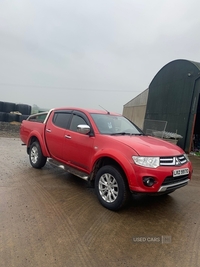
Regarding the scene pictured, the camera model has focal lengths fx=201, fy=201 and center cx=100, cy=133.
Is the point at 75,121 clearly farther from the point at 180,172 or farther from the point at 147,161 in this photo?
the point at 180,172

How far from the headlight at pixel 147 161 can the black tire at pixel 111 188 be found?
402 mm

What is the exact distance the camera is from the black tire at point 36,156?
17.7ft

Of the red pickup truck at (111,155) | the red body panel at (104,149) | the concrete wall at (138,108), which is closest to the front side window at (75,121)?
the red pickup truck at (111,155)

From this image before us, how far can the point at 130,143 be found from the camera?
3.40 metres

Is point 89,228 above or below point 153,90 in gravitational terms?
below

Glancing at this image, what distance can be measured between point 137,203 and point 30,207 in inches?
76.3

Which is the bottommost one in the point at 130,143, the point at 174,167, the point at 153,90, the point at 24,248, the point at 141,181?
the point at 24,248

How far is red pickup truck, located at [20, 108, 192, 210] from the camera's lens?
3113 mm

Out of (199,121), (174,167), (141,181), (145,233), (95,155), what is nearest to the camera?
(145,233)

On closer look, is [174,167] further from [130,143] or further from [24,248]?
[24,248]

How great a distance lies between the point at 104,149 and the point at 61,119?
1829 mm

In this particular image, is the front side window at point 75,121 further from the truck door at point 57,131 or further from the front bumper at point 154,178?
the front bumper at point 154,178

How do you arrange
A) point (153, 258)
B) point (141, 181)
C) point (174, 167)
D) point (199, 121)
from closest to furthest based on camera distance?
point (153, 258) → point (141, 181) → point (174, 167) → point (199, 121)

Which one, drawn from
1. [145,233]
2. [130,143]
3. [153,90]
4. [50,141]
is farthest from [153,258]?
[153,90]
